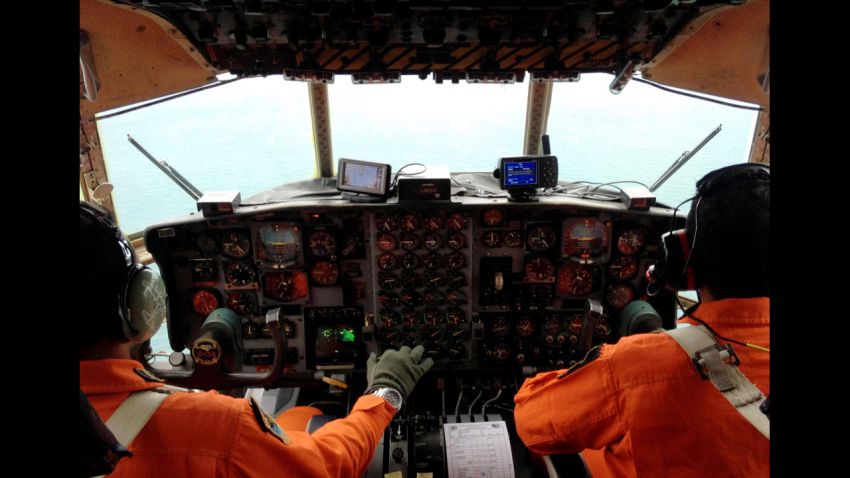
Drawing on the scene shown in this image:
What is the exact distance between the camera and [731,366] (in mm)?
1305

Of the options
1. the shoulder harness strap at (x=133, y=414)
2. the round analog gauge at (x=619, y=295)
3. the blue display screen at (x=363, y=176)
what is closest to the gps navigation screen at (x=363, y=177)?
the blue display screen at (x=363, y=176)

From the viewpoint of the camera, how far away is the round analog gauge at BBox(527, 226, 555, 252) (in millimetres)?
3203

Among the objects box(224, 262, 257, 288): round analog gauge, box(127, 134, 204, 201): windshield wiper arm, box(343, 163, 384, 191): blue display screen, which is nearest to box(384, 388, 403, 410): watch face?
box(343, 163, 384, 191): blue display screen

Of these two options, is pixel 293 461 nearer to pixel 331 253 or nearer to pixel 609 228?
pixel 331 253

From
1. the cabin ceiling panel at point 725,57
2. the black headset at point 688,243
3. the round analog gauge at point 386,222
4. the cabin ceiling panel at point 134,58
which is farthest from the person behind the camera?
the round analog gauge at point 386,222

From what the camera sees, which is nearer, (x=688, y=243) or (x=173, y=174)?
(x=688, y=243)

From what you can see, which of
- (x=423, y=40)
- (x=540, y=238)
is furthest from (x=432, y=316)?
(x=423, y=40)

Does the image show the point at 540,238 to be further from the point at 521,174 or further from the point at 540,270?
the point at 521,174

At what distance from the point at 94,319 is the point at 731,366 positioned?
1543mm

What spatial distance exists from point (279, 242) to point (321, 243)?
26 cm

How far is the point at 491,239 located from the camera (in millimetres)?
3240

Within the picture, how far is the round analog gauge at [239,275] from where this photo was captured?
326 cm

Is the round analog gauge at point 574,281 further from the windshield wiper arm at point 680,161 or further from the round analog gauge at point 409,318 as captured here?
the round analog gauge at point 409,318

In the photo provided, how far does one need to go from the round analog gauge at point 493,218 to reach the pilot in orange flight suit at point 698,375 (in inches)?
66.3
